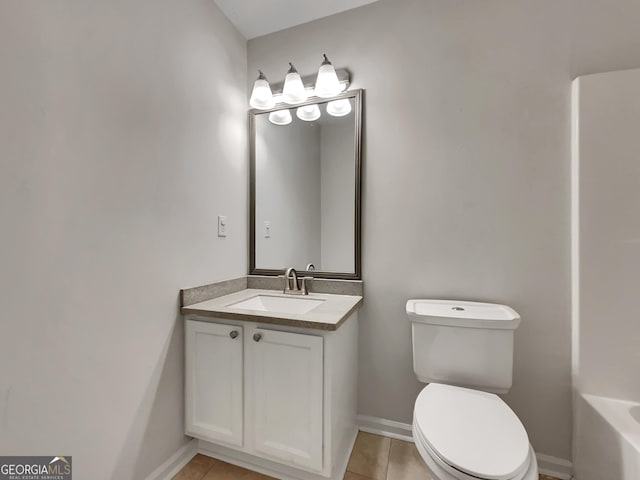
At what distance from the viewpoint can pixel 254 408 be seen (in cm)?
128

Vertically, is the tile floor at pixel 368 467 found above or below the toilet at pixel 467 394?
below

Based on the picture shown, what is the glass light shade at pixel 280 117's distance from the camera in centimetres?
180

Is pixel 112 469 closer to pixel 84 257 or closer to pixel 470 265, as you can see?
pixel 84 257

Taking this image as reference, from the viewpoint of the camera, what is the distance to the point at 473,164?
1446 mm

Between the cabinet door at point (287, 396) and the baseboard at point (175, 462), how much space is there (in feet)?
1.34

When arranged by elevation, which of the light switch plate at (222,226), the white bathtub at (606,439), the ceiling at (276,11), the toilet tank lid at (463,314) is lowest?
the white bathtub at (606,439)

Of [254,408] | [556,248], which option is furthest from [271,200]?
[556,248]

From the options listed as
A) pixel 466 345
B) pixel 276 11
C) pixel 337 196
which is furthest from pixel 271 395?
pixel 276 11

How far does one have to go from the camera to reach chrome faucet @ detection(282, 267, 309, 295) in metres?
1.70

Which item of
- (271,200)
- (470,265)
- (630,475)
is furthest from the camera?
(271,200)

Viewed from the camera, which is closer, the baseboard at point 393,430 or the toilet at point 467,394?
the toilet at point 467,394

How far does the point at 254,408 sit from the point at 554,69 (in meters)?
2.11

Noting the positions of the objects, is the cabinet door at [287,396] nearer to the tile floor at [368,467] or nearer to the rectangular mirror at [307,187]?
the tile floor at [368,467]

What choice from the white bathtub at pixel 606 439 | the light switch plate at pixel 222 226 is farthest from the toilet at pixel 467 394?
the light switch plate at pixel 222 226
